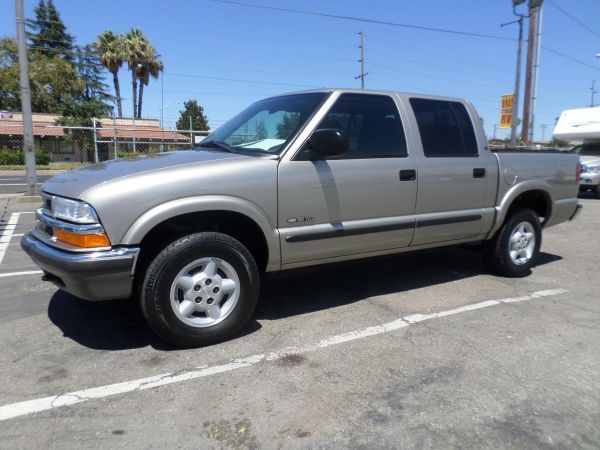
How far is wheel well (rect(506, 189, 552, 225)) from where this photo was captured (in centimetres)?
532

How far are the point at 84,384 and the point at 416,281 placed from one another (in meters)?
3.41

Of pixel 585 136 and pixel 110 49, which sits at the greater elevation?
pixel 110 49

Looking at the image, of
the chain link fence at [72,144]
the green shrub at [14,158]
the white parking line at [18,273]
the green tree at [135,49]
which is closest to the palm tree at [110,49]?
the green tree at [135,49]

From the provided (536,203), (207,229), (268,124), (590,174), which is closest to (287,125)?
(268,124)

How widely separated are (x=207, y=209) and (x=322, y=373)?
1.32 m

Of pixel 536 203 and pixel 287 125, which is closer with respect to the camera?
pixel 287 125

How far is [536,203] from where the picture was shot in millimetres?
5652

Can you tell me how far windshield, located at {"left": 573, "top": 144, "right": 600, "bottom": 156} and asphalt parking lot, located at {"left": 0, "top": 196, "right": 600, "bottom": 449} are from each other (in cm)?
1194

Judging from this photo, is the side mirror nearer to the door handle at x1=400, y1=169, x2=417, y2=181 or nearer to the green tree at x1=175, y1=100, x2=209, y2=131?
the door handle at x1=400, y1=169, x2=417, y2=181

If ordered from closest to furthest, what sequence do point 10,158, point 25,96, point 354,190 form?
point 354,190, point 25,96, point 10,158

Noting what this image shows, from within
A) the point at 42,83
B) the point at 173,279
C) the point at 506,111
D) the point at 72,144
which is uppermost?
the point at 42,83

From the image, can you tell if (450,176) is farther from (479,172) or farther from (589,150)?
(589,150)

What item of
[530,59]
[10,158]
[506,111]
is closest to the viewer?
[530,59]

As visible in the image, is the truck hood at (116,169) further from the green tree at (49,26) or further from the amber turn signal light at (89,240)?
the green tree at (49,26)
